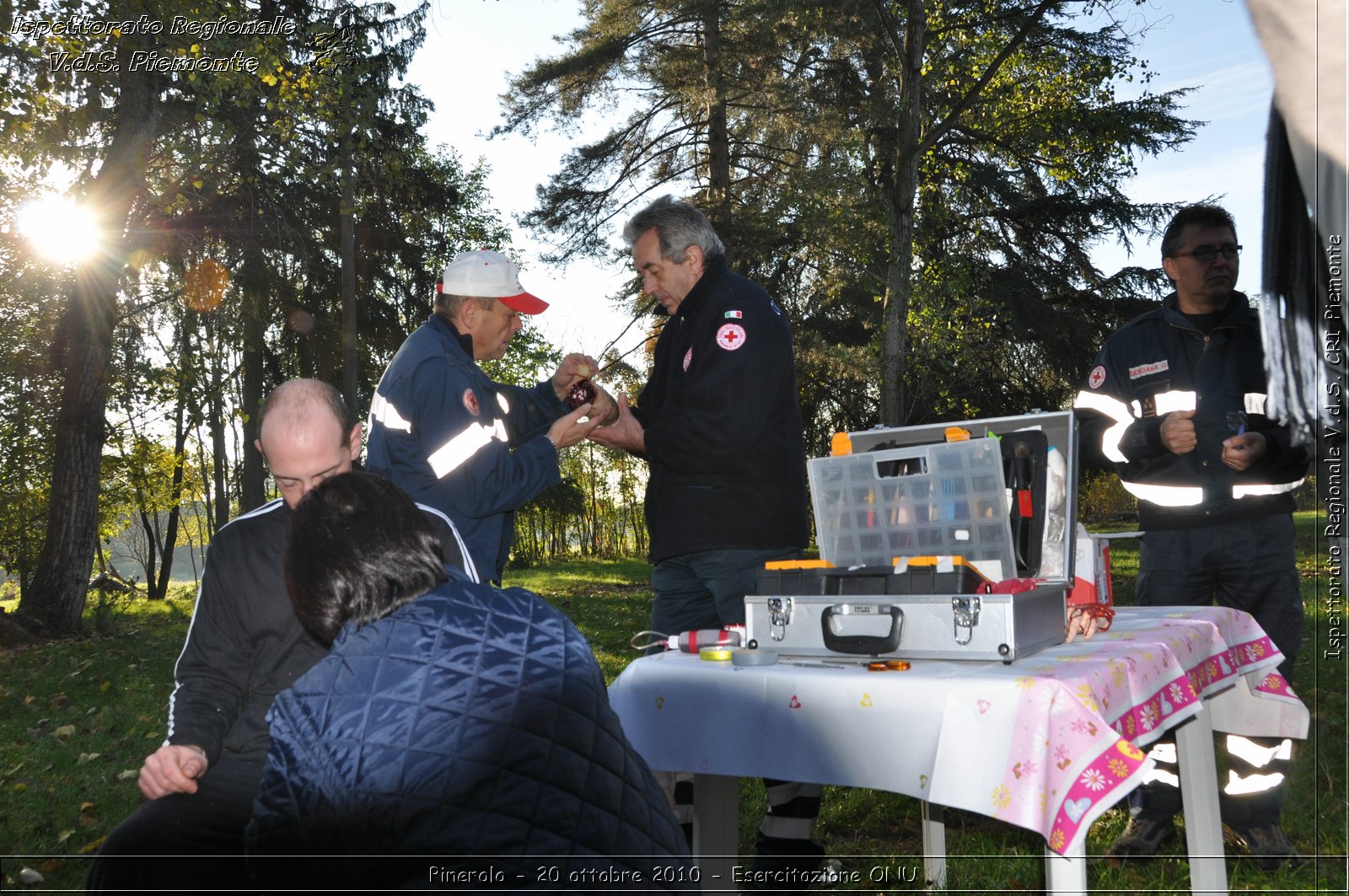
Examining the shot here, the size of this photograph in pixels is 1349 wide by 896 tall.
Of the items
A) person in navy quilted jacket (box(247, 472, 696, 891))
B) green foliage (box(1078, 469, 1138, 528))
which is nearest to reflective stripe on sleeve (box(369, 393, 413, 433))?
person in navy quilted jacket (box(247, 472, 696, 891))

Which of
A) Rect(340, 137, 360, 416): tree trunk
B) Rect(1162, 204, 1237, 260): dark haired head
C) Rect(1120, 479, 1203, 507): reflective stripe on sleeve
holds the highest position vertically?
Rect(340, 137, 360, 416): tree trunk

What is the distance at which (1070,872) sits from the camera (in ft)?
5.43

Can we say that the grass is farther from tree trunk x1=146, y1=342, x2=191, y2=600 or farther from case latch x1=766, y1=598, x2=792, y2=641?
tree trunk x1=146, y1=342, x2=191, y2=600

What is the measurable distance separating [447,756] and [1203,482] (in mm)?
2907

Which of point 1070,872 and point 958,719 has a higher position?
point 958,719

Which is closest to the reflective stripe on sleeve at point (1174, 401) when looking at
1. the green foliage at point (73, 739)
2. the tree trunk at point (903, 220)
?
the green foliage at point (73, 739)

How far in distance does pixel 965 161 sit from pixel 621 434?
47.7ft

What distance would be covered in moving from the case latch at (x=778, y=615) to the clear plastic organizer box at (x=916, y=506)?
24 cm

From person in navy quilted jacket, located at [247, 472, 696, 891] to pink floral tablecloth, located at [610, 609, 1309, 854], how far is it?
1.75 feet

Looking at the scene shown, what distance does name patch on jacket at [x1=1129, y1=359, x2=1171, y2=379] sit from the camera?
3531mm

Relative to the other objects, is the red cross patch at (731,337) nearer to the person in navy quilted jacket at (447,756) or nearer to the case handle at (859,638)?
the case handle at (859,638)

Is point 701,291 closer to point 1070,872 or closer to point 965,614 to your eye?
point 965,614

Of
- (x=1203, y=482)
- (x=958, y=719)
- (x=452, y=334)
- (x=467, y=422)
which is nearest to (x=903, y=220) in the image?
(x=1203, y=482)

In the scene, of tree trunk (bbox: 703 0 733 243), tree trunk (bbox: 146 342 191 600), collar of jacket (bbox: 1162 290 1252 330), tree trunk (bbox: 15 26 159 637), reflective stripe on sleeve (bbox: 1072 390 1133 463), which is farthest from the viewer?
tree trunk (bbox: 146 342 191 600)
